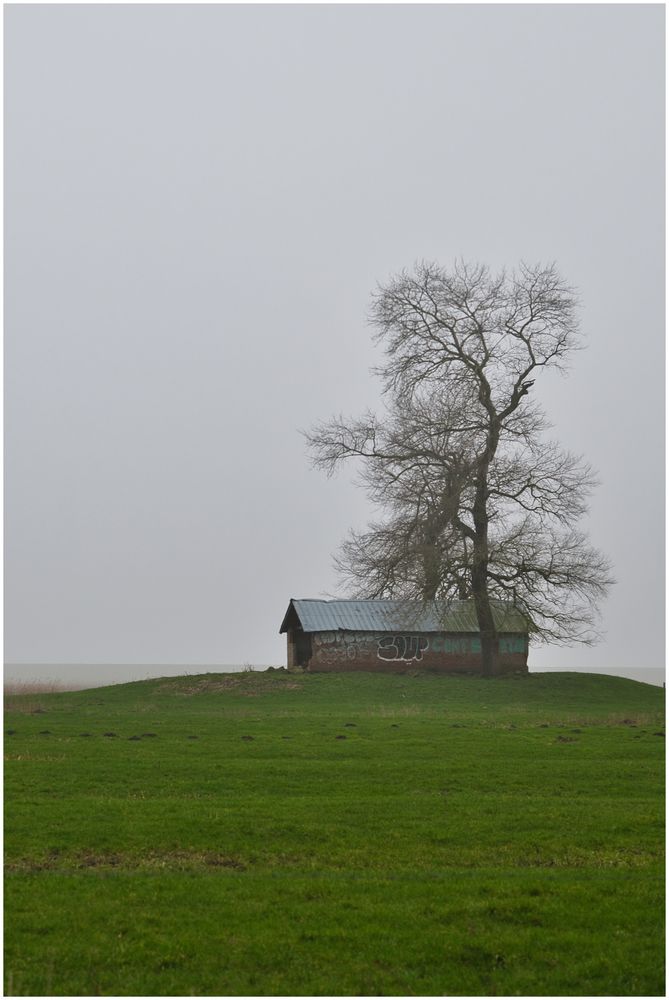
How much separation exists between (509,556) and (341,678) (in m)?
11.4

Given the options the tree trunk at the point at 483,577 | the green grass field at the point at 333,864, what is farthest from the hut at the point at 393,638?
the green grass field at the point at 333,864

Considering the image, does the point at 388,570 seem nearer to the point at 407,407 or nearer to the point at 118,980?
the point at 407,407

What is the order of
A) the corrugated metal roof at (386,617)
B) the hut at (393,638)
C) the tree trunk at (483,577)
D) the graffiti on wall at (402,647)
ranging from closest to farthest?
the tree trunk at (483,577)
the corrugated metal roof at (386,617)
the hut at (393,638)
the graffiti on wall at (402,647)

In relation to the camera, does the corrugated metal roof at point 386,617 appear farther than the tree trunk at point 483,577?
Yes

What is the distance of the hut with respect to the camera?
180ft

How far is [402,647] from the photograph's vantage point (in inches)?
2213

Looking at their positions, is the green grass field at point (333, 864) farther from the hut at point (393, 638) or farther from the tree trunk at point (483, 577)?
the hut at point (393, 638)

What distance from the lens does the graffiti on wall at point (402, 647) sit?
183 ft

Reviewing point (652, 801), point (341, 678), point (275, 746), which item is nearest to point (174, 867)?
point (652, 801)

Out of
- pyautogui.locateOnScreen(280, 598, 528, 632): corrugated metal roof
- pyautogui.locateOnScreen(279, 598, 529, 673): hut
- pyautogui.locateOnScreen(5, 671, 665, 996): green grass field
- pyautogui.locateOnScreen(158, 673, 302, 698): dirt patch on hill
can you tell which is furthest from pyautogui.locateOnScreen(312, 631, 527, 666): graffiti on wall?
pyautogui.locateOnScreen(5, 671, 665, 996): green grass field

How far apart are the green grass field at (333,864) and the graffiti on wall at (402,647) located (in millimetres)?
26844

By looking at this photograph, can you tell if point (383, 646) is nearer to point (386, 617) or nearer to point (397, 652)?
point (397, 652)

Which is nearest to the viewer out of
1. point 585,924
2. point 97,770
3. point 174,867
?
point 585,924

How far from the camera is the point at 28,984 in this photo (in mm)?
9586
